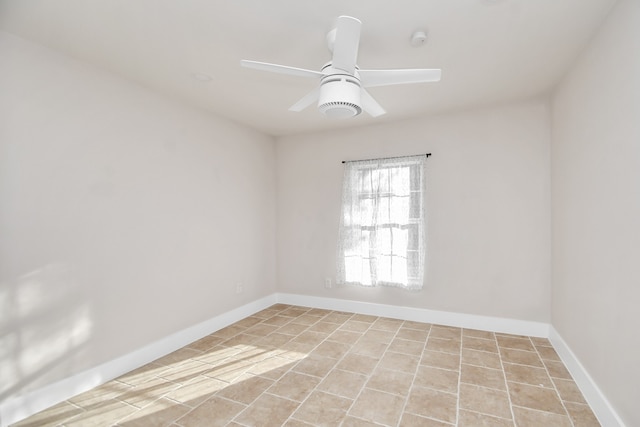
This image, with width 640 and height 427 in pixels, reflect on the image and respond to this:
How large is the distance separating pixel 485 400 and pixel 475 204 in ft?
6.75

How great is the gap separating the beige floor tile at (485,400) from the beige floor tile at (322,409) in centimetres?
84

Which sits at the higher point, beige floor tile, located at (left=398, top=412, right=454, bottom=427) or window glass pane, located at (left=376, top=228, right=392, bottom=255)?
window glass pane, located at (left=376, top=228, right=392, bottom=255)

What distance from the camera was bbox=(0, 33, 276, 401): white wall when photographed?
2.05 m

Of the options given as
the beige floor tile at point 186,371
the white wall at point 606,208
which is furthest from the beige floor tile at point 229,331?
the white wall at point 606,208

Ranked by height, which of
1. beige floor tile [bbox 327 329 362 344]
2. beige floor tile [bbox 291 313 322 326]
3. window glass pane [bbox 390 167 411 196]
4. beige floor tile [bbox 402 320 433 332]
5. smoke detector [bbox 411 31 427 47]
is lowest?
beige floor tile [bbox 327 329 362 344]

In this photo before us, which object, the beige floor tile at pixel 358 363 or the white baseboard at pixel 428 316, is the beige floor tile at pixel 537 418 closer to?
the beige floor tile at pixel 358 363

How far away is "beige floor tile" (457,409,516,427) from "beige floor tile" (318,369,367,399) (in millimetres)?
725

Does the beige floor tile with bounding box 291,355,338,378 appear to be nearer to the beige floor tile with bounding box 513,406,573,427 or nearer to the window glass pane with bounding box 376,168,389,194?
the beige floor tile with bounding box 513,406,573,427

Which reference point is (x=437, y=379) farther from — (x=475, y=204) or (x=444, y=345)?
(x=475, y=204)

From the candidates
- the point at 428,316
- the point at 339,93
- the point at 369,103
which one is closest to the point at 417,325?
the point at 428,316

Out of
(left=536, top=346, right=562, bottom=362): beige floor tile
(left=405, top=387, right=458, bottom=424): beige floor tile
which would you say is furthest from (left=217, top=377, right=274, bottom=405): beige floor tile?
(left=536, top=346, right=562, bottom=362): beige floor tile

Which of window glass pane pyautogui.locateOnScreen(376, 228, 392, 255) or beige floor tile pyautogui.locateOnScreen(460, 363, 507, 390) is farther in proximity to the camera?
window glass pane pyautogui.locateOnScreen(376, 228, 392, 255)

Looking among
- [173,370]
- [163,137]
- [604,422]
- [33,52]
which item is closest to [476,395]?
[604,422]

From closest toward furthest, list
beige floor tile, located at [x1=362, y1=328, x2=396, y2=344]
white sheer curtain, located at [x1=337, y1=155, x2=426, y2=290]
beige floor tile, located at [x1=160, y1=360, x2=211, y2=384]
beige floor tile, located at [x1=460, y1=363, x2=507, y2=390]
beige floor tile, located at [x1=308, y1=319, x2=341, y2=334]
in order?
beige floor tile, located at [x1=460, y1=363, x2=507, y2=390] → beige floor tile, located at [x1=160, y1=360, x2=211, y2=384] → beige floor tile, located at [x1=362, y1=328, x2=396, y2=344] → beige floor tile, located at [x1=308, y1=319, x2=341, y2=334] → white sheer curtain, located at [x1=337, y1=155, x2=426, y2=290]
